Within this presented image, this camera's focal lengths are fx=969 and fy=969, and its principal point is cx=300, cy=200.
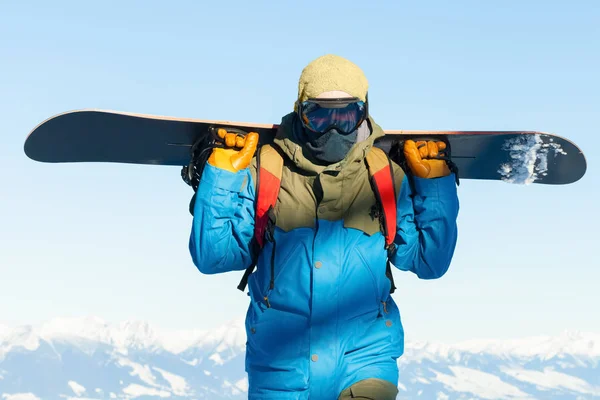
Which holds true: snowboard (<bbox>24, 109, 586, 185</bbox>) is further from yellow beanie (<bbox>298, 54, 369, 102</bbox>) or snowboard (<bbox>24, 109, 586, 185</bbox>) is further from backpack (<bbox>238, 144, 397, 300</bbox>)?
yellow beanie (<bbox>298, 54, 369, 102</bbox>)

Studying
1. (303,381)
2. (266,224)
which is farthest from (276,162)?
(303,381)

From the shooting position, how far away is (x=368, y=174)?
20.6 ft

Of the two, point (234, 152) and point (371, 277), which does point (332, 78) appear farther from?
point (371, 277)

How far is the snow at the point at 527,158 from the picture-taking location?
675 cm

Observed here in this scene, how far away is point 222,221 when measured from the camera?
6.10 metres

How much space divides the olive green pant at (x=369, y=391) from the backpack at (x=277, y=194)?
27.0 inches

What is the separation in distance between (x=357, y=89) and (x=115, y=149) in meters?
1.93

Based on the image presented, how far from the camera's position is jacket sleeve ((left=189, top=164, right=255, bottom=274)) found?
6.06 m

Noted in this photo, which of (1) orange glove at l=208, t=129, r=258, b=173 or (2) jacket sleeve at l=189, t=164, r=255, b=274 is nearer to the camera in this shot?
(2) jacket sleeve at l=189, t=164, r=255, b=274

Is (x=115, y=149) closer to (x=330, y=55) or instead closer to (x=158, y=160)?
(x=158, y=160)

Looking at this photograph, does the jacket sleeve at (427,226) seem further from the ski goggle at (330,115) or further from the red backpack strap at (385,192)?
the ski goggle at (330,115)

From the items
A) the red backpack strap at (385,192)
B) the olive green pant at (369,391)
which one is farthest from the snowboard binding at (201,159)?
the olive green pant at (369,391)

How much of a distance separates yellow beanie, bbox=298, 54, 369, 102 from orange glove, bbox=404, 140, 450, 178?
52 cm

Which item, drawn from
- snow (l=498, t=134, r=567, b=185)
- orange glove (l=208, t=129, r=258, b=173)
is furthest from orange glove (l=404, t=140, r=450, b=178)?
orange glove (l=208, t=129, r=258, b=173)
